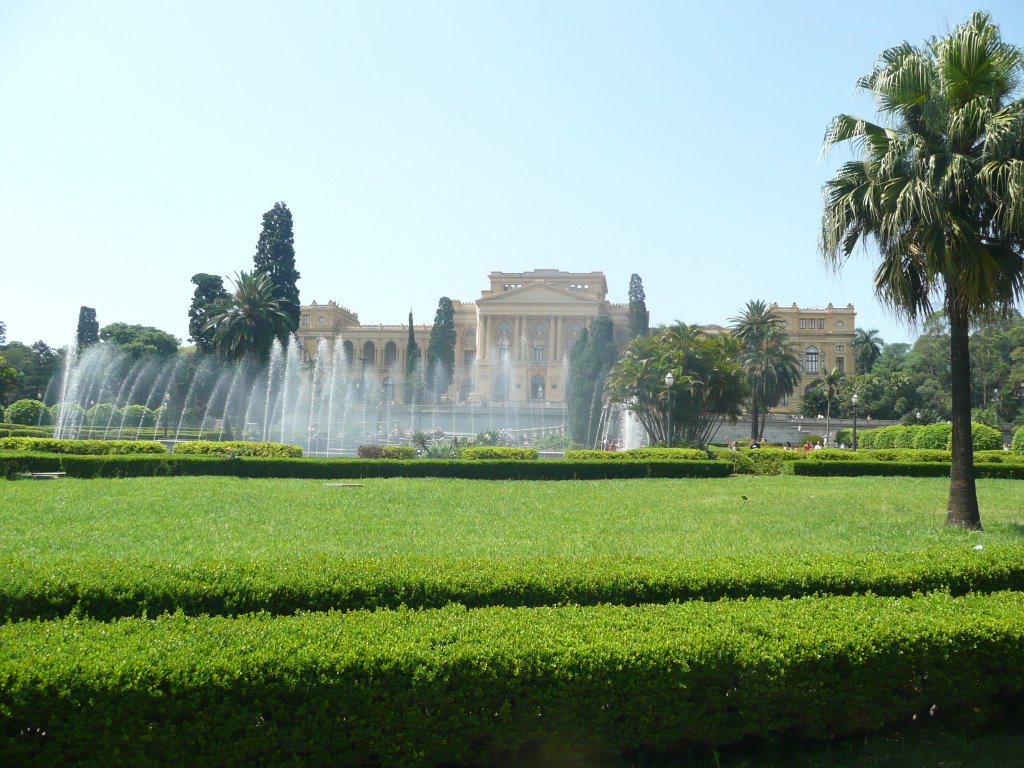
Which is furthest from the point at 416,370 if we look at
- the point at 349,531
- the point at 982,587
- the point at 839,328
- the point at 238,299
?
the point at 982,587

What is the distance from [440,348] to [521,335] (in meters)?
14.5

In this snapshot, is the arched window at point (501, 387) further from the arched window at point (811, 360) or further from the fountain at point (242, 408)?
the arched window at point (811, 360)

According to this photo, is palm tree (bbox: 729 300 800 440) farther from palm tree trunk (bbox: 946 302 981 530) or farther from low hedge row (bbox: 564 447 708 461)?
palm tree trunk (bbox: 946 302 981 530)

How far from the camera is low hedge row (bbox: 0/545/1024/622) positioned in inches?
197

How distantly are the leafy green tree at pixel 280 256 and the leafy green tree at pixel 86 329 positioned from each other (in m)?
29.2

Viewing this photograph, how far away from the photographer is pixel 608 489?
16078 mm

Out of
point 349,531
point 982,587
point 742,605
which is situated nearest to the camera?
point 742,605

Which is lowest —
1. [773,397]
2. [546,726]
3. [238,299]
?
[546,726]

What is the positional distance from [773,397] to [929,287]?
3603 centimetres

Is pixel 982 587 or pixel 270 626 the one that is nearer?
pixel 270 626

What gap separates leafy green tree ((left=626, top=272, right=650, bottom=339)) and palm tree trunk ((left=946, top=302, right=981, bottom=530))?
5276cm

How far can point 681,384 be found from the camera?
27781 millimetres

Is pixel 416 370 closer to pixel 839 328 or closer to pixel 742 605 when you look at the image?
pixel 839 328

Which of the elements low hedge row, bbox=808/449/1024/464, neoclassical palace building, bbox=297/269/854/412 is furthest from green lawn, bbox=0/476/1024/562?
neoclassical palace building, bbox=297/269/854/412
